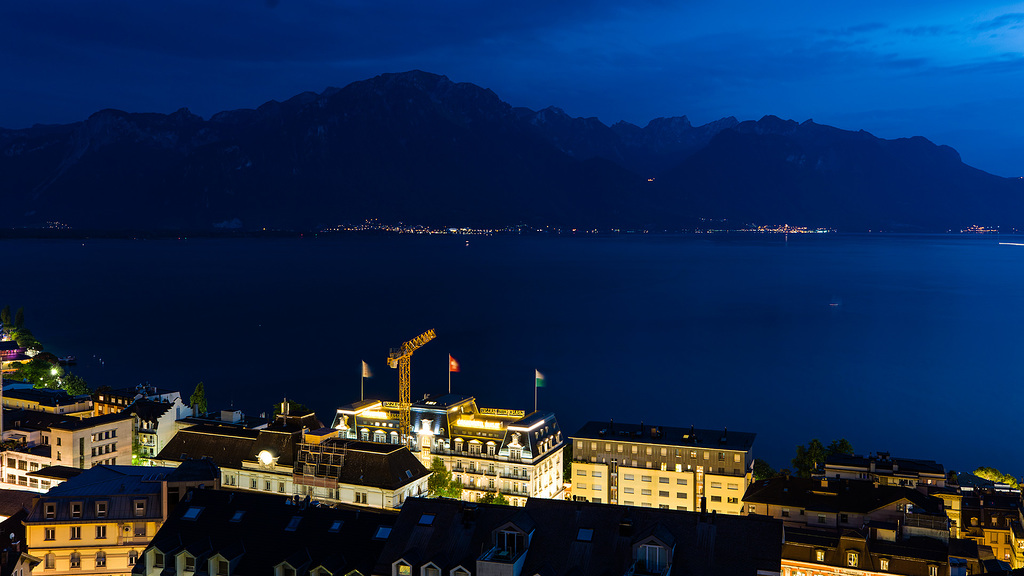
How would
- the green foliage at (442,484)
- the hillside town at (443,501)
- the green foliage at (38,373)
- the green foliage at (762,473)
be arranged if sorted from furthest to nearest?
the green foliage at (38,373) → the green foliage at (762,473) → the green foliage at (442,484) → the hillside town at (443,501)

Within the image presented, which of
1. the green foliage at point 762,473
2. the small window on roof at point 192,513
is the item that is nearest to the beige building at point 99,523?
the small window on roof at point 192,513

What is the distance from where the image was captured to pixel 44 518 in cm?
2977

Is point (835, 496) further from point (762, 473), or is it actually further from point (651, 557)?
point (651, 557)

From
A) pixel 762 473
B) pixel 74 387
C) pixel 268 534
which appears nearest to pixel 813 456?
pixel 762 473

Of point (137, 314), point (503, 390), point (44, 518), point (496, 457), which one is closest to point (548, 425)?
point (496, 457)

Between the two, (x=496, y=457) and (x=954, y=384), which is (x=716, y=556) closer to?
(x=496, y=457)

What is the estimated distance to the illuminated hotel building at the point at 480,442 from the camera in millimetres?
51344

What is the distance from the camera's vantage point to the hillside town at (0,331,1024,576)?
23578 millimetres

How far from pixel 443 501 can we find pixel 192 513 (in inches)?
359

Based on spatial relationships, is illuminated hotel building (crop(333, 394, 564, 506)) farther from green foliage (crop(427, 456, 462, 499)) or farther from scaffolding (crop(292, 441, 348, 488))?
scaffolding (crop(292, 441, 348, 488))

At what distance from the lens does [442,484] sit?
4784cm

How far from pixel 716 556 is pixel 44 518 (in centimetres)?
2404

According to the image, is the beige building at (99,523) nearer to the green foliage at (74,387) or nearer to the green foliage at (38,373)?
the green foliage at (74,387)

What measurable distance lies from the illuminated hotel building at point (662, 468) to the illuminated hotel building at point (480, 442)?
2339mm
